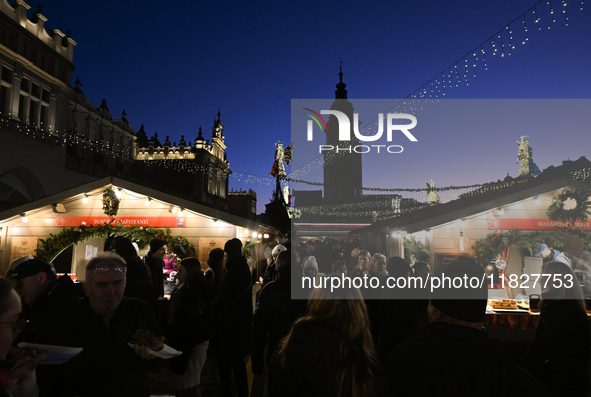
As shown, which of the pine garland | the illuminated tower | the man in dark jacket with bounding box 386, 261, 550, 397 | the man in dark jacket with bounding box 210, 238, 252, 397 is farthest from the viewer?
the illuminated tower

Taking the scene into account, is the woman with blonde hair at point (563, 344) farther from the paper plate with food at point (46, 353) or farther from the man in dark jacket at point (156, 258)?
the man in dark jacket at point (156, 258)

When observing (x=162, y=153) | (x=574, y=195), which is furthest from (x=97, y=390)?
(x=162, y=153)

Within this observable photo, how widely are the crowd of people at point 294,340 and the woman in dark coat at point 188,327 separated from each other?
0.01 m

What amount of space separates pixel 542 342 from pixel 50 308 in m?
4.27

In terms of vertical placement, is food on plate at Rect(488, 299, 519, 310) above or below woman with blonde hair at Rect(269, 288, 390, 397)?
below

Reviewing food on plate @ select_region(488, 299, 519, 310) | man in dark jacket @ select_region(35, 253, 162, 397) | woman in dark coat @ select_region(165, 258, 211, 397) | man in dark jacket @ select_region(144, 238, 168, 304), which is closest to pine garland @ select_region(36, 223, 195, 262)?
man in dark jacket @ select_region(144, 238, 168, 304)

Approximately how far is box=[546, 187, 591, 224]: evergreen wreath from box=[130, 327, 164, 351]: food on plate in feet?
27.5

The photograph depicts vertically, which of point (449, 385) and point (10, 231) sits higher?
point (10, 231)

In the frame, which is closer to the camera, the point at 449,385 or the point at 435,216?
the point at 449,385

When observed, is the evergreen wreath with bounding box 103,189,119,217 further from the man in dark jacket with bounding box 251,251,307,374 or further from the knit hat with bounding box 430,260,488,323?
the knit hat with bounding box 430,260,488,323

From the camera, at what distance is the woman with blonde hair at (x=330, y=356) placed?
1789 mm

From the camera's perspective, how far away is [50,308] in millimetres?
2902

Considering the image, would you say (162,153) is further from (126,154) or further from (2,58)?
(2,58)

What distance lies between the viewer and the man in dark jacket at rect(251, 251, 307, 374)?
144 inches
